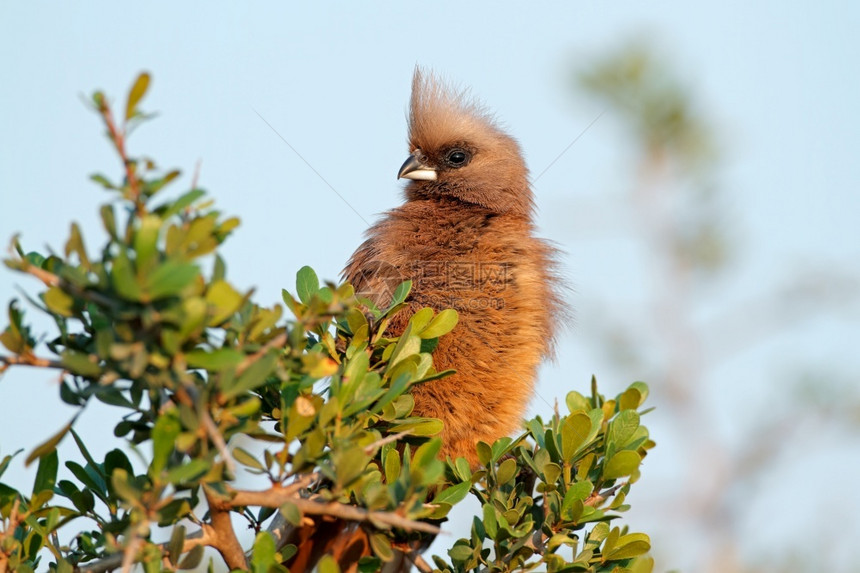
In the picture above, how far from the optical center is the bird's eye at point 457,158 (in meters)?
4.39

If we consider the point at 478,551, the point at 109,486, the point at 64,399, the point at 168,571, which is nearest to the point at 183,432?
the point at 64,399

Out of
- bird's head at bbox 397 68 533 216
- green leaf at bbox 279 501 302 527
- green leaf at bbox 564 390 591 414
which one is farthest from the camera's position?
bird's head at bbox 397 68 533 216

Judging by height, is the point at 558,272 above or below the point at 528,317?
above

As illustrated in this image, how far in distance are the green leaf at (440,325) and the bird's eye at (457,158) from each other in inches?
76.2

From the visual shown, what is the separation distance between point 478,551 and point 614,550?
41cm

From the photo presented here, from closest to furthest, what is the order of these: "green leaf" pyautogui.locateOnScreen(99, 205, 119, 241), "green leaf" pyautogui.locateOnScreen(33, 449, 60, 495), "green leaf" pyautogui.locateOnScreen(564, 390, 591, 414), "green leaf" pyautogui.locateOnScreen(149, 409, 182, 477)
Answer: "green leaf" pyautogui.locateOnScreen(99, 205, 119, 241)
"green leaf" pyautogui.locateOnScreen(149, 409, 182, 477)
"green leaf" pyautogui.locateOnScreen(33, 449, 60, 495)
"green leaf" pyautogui.locateOnScreen(564, 390, 591, 414)

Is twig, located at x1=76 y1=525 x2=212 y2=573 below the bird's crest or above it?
below

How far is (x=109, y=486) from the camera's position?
2225 mm

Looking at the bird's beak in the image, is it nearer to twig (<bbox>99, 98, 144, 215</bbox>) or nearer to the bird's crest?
the bird's crest

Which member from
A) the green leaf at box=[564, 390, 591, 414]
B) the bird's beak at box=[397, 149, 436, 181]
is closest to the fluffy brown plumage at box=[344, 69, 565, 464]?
the bird's beak at box=[397, 149, 436, 181]

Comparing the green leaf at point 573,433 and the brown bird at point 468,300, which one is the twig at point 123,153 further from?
the brown bird at point 468,300

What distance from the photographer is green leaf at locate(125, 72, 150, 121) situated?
4.94 ft

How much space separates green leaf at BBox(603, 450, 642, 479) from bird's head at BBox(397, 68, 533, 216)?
5.30ft

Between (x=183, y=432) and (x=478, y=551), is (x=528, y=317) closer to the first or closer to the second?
(x=478, y=551)
